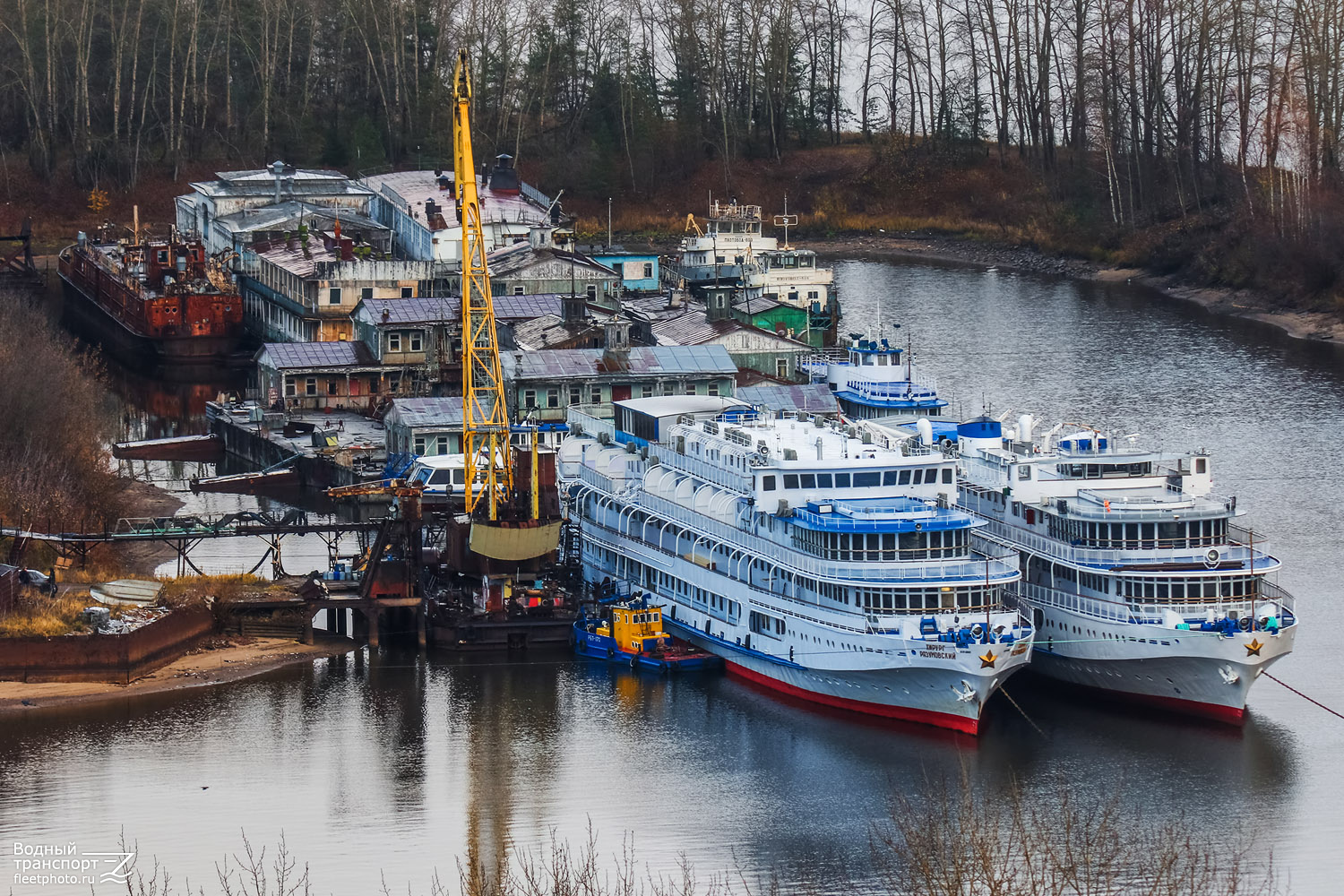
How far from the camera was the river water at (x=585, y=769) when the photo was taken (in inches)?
1831

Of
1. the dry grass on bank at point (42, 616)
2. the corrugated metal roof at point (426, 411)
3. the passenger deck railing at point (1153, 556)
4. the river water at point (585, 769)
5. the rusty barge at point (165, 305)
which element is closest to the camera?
the river water at point (585, 769)

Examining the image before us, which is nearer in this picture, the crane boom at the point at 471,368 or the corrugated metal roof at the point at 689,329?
the crane boom at the point at 471,368

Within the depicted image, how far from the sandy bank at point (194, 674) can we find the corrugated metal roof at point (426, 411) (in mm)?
16883

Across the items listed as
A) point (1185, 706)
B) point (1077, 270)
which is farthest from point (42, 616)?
point (1077, 270)

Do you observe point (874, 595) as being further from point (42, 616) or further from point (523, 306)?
point (523, 306)

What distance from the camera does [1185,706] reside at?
54.8m

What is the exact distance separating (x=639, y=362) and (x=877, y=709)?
30598 millimetres

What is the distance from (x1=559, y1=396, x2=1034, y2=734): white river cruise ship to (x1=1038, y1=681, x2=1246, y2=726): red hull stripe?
2.92m

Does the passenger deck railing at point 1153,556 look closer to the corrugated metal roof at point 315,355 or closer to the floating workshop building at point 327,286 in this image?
the corrugated metal roof at point 315,355

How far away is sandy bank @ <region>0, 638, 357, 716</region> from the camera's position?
54.7 m

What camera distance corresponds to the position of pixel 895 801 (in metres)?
48.7

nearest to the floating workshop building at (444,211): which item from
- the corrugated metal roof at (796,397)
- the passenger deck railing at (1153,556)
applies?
the corrugated metal roof at (796,397)

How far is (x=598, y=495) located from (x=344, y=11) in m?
93.3

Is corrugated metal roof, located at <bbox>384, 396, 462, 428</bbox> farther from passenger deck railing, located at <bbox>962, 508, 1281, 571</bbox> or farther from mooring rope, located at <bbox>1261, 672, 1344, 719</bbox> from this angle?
mooring rope, located at <bbox>1261, 672, 1344, 719</bbox>
